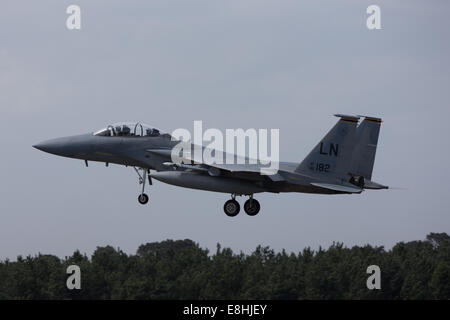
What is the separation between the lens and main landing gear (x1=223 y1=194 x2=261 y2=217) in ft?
131

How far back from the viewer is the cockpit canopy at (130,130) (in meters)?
40.5

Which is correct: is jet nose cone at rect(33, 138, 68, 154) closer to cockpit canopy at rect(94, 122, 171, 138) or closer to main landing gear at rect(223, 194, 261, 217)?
cockpit canopy at rect(94, 122, 171, 138)

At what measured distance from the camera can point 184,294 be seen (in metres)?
93.8

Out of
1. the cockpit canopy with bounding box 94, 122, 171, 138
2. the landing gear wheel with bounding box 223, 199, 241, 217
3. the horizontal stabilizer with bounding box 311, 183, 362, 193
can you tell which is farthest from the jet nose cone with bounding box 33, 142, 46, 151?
the horizontal stabilizer with bounding box 311, 183, 362, 193

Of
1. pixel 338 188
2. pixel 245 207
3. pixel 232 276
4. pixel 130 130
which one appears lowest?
pixel 232 276

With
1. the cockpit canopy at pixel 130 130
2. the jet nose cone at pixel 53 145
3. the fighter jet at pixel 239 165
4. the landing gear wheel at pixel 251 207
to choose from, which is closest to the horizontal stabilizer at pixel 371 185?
the fighter jet at pixel 239 165

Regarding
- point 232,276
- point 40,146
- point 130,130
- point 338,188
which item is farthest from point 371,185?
point 232,276

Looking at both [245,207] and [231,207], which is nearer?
[231,207]

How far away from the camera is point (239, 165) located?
39344mm

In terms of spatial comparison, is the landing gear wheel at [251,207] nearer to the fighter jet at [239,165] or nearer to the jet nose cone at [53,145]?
the fighter jet at [239,165]

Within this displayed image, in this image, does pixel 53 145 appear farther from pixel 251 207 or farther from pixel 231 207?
pixel 251 207

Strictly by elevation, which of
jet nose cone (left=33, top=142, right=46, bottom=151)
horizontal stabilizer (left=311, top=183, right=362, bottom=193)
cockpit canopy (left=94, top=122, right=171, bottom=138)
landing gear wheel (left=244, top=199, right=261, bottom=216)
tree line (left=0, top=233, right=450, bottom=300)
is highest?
cockpit canopy (left=94, top=122, right=171, bottom=138)

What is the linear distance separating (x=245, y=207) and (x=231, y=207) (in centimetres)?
60
